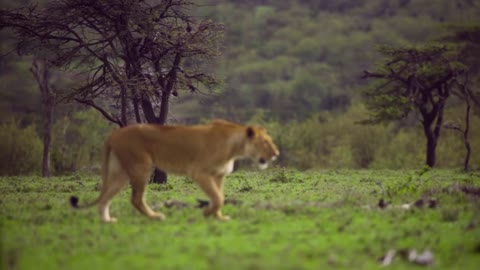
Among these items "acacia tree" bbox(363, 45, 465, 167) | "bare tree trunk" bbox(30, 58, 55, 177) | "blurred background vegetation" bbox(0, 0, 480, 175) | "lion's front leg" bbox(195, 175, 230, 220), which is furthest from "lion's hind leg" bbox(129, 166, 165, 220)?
"bare tree trunk" bbox(30, 58, 55, 177)

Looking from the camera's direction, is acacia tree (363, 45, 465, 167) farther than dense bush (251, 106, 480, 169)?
No

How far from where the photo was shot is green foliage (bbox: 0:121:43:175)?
40156 millimetres

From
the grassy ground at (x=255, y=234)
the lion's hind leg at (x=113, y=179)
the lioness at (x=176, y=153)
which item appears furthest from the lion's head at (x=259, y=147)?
the lion's hind leg at (x=113, y=179)

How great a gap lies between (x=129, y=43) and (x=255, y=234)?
1139 centimetres

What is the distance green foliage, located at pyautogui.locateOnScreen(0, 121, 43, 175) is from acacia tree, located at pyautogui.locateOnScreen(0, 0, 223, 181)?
69.2 ft

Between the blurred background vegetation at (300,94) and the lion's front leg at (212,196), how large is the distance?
9.62 meters

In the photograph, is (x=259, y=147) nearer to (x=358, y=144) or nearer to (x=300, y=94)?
(x=358, y=144)

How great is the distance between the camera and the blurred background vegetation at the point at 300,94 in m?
41.1

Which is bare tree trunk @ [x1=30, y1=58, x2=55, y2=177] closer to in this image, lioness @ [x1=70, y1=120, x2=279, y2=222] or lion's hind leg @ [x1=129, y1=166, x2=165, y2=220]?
lioness @ [x1=70, y1=120, x2=279, y2=222]

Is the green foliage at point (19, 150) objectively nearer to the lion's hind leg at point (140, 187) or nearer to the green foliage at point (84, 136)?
the green foliage at point (84, 136)

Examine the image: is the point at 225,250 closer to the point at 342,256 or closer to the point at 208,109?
the point at 342,256

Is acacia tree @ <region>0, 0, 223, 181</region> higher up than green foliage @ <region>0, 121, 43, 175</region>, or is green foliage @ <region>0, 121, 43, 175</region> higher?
acacia tree @ <region>0, 0, 223, 181</region>

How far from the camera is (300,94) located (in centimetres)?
6912

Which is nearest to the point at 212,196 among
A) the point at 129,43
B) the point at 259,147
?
the point at 259,147
